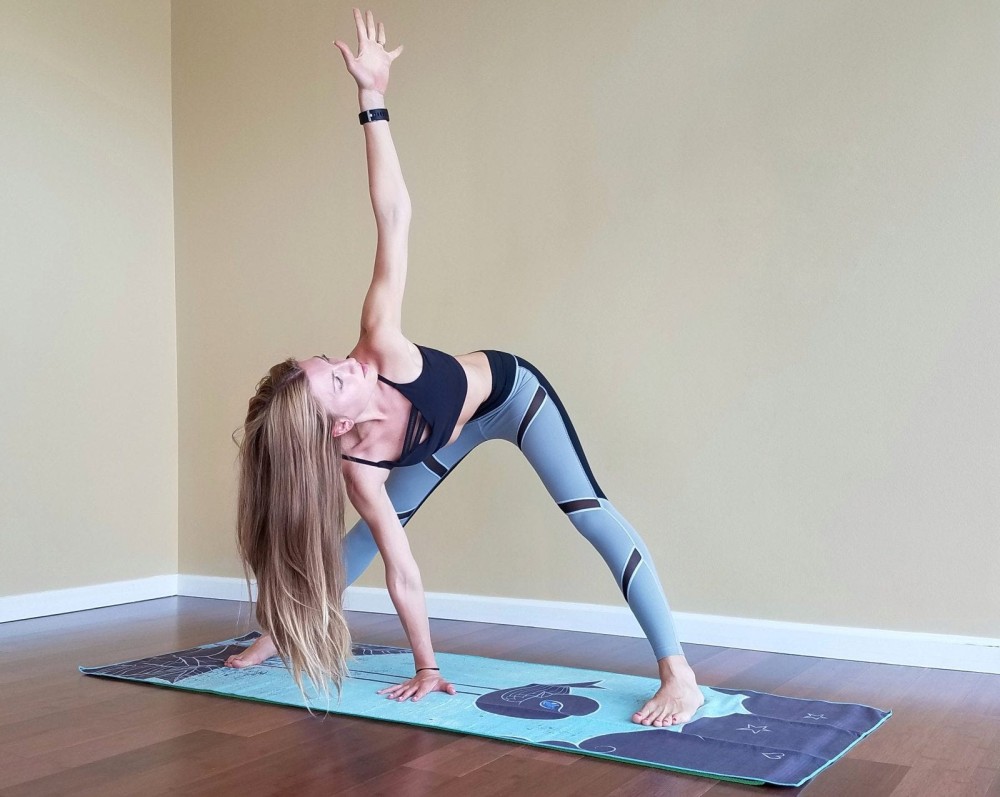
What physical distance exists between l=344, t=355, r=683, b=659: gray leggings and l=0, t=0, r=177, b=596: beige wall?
1810mm

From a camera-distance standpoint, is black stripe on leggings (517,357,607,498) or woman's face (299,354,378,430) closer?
woman's face (299,354,378,430)

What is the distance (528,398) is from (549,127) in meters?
1.39

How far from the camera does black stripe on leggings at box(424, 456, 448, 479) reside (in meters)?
2.68

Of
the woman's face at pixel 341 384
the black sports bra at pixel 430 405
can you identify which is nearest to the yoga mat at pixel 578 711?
the black sports bra at pixel 430 405

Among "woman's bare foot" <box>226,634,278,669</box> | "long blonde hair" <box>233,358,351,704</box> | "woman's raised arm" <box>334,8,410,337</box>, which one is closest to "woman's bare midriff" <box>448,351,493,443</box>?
"woman's raised arm" <box>334,8,410,337</box>

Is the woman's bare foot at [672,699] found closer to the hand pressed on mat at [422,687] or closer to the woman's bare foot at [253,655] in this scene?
the hand pressed on mat at [422,687]

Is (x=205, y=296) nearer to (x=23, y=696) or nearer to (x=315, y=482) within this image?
(x=23, y=696)

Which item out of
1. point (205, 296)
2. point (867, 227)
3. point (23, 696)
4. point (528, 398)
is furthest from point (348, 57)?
point (205, 296)

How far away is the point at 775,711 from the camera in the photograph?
2328 millimetres

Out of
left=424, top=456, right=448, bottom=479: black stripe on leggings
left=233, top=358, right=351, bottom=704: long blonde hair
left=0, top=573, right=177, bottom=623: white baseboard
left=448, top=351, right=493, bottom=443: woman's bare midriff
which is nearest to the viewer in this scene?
left=233, top=358, right=351, bottom=704: long blonde hair

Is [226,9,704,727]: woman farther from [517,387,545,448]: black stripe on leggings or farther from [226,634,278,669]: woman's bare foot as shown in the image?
[226,634,278,669]: woman's bare foot

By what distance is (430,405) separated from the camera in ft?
7.69

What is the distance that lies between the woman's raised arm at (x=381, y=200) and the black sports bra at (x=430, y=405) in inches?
5.3

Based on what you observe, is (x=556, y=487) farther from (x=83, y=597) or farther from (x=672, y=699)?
(x=83, y=597)
